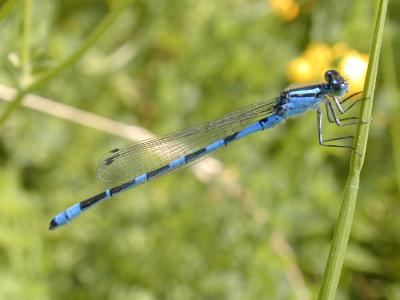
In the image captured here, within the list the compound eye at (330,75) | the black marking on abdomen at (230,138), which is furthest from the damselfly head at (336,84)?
the black marking on abdomen at (230,138)

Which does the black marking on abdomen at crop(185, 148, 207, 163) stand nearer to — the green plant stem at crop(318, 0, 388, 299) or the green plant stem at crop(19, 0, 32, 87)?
the green plant stem at crop(19, 0, 32, 87)

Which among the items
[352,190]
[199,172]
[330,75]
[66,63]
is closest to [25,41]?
[66,63]

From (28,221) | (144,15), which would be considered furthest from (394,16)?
(28,221)

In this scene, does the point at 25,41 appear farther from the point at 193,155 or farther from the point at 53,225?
the point at 193,155

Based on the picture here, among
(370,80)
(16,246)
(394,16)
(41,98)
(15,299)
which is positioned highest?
(394,16)

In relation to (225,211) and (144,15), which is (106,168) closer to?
(225,211)

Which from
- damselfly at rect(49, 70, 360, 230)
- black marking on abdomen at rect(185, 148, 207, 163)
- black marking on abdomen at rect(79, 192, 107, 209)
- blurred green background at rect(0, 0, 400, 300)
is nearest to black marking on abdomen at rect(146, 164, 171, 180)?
damselfly at rect(49, 70, 360, 230)
